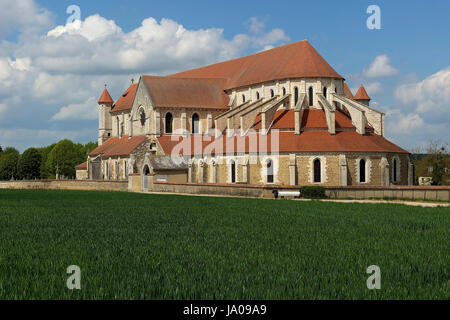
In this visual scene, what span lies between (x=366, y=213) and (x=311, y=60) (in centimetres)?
3949

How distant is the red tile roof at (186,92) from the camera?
72.6 metres

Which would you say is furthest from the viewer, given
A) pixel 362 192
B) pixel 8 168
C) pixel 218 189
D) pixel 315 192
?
pixel 8 168

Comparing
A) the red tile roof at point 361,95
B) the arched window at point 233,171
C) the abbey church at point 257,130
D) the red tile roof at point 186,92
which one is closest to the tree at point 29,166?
the abbey church at point 257,130

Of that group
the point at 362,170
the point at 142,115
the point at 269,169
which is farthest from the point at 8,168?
the point at 362,170

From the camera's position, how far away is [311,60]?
64.4m

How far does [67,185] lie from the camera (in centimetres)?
7275

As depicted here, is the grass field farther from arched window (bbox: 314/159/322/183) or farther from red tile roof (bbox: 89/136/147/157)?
red tile roof (bbox: 89/136/147/157)

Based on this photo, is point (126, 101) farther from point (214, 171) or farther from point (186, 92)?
point (214, 171)

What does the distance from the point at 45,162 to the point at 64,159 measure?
1091 cm

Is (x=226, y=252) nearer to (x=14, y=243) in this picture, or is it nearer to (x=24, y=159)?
(x=14, y=243)

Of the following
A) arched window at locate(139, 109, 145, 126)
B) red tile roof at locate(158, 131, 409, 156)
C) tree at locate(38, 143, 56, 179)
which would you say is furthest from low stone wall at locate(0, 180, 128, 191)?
tree at locate(38, 143, 56, 179)

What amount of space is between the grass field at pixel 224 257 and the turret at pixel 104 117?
66.5 meters

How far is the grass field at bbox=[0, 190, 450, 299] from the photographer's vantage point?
10211 millimetres

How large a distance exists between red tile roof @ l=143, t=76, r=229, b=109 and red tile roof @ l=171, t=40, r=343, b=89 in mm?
1880
